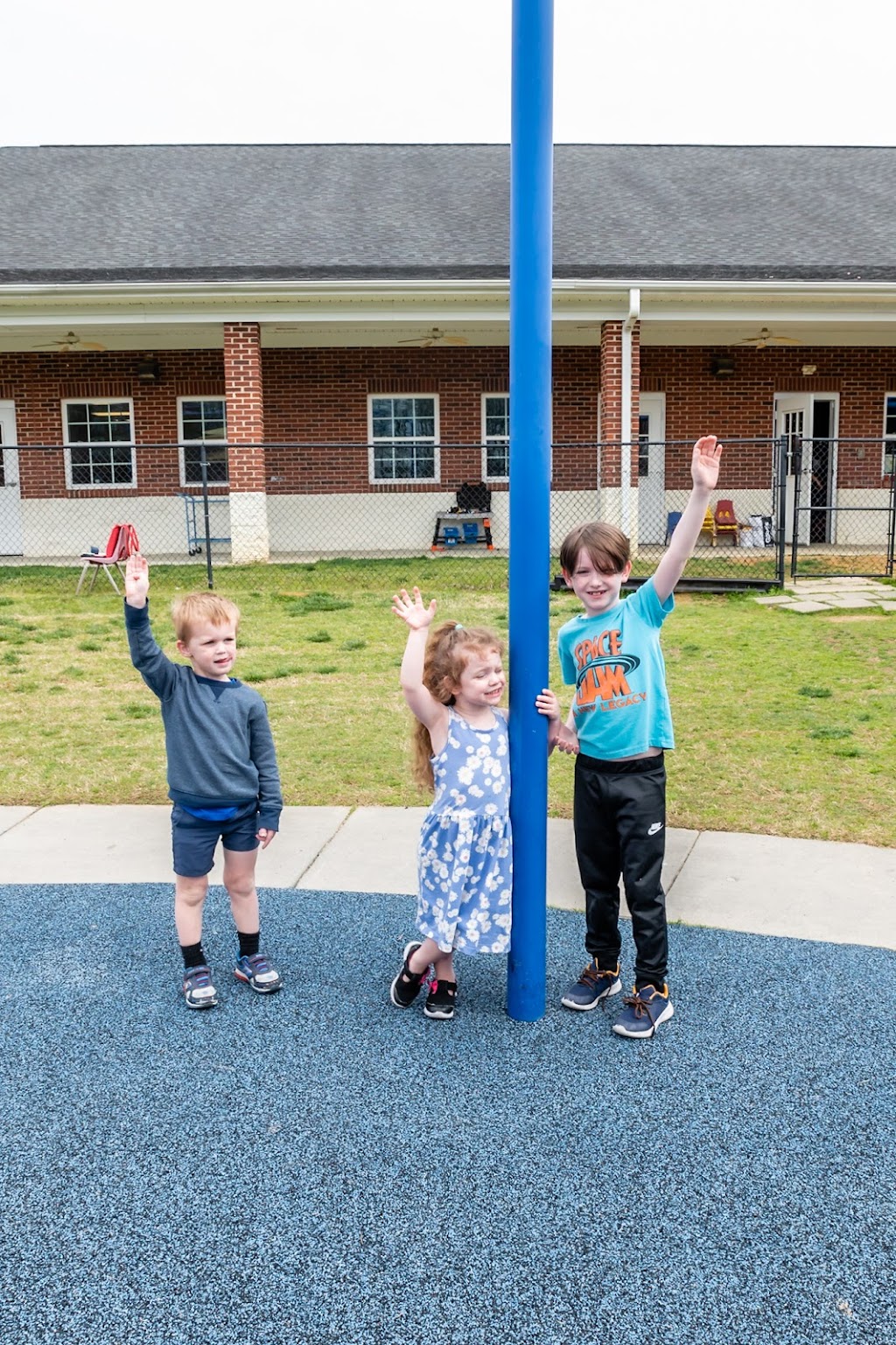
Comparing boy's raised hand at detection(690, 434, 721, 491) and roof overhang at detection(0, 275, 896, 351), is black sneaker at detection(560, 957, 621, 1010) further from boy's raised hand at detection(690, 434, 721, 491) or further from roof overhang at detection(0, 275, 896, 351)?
roof overhang at detection(0, 275, 896, 351)

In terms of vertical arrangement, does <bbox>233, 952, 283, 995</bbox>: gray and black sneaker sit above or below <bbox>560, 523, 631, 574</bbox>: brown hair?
below

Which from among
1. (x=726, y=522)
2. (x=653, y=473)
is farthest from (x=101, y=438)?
(x=726, y=522)

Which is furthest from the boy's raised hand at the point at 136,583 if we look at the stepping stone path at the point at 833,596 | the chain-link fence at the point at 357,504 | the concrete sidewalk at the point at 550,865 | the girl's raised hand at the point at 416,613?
the chain-link fence at the point at 357,504

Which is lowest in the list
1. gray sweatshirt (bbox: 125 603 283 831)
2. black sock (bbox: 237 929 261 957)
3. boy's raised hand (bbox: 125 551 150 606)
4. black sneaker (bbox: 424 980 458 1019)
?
black sneaker (bbox: 424 980 458 1019)

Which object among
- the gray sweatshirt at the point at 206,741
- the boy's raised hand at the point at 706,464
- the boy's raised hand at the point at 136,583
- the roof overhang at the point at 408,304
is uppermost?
the roof overhang at the point at 408,304

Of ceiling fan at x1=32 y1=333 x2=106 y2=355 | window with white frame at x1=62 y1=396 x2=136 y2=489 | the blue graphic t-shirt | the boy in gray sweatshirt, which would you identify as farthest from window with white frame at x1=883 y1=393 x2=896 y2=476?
the boy in gray sweatshirt

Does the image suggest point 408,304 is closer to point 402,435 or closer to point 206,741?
point 402,435

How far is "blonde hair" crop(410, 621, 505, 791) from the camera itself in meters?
3.20

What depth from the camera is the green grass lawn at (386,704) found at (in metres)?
5.62

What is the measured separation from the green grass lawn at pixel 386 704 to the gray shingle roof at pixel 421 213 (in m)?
4.83

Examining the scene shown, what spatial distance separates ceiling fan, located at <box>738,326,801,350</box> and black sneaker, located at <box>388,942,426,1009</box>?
1531 cm

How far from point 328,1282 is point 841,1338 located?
98cm

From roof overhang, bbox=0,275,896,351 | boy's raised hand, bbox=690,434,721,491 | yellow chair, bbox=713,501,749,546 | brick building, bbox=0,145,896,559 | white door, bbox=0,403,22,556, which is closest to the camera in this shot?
boy's raised hand, bbox=690,434,721,491

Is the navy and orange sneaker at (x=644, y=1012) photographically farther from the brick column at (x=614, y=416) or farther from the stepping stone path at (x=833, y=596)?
the brick column at (x=614, y=416)
